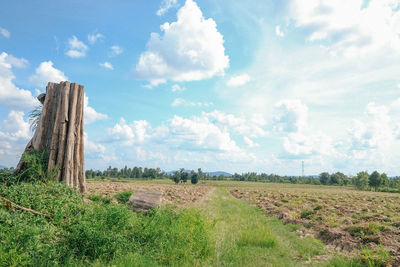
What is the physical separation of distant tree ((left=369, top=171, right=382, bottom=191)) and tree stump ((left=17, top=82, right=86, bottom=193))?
401 ft

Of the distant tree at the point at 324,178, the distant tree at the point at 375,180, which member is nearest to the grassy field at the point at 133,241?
the distant tree at the point at 375,180

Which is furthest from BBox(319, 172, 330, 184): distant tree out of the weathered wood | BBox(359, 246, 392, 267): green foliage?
the weathered wood

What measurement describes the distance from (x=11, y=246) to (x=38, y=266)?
0.71 meters

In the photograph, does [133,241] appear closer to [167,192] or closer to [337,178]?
[167,192]

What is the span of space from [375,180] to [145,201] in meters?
121

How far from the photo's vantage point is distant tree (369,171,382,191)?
103062 millimetres

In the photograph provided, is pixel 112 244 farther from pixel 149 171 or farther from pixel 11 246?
pixel 149 171

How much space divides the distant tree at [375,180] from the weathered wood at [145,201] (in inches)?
4700

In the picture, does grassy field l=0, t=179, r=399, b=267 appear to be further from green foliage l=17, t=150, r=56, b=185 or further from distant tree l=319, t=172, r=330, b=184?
distant tree l=319, t=172, r=330, b=184

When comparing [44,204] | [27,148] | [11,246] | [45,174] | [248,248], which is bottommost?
[248,248]

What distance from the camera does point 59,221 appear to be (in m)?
6.93

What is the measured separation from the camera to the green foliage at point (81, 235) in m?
5.43

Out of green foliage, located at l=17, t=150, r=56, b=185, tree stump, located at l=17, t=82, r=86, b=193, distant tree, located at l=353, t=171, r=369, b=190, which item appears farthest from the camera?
distant tree, located at l=353, t=171, r=369, b=190

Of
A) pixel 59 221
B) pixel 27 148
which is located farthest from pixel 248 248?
pixel 27 148
